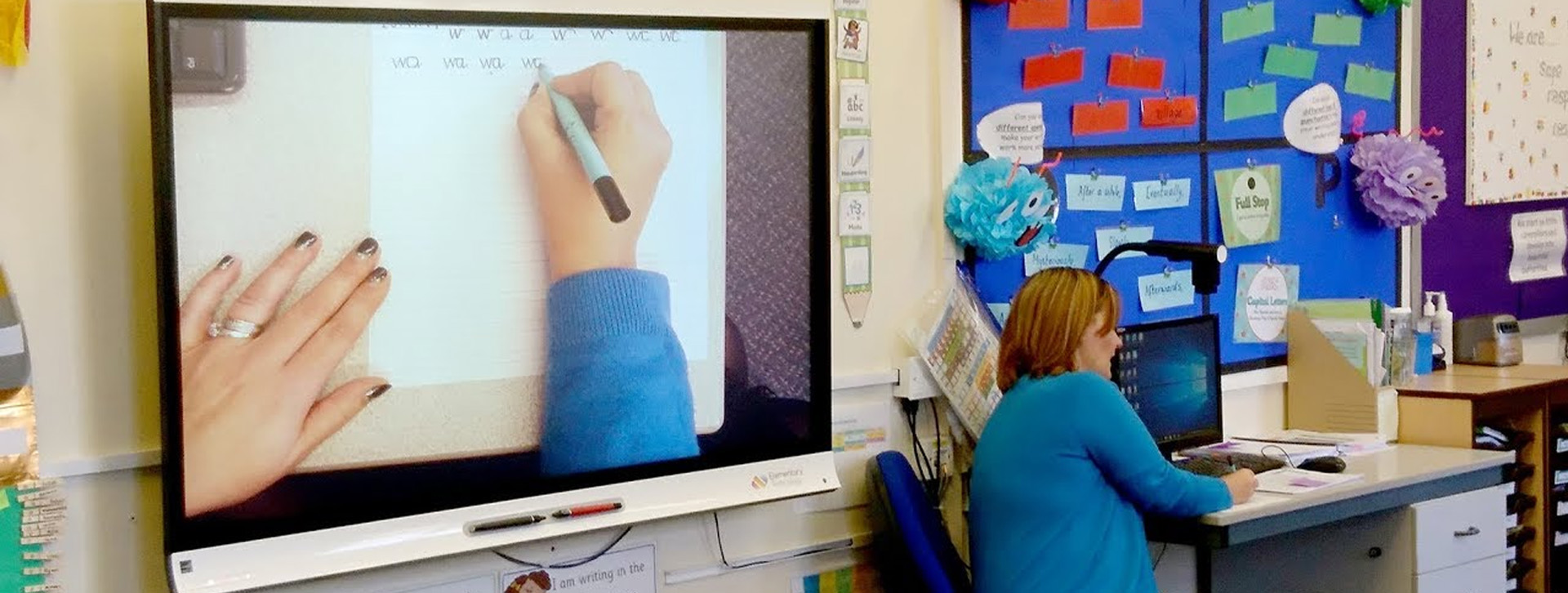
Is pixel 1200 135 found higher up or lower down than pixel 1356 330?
higher up

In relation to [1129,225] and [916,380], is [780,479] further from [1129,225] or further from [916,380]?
[1129,225]

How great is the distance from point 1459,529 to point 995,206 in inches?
51.6

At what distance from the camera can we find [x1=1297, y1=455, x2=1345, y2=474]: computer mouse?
3.59 metres

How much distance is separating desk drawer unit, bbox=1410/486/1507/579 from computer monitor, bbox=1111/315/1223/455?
48cm

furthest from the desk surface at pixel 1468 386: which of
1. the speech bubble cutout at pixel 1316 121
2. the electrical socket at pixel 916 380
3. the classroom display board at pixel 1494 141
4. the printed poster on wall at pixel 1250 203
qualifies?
the electrical socket at pixel 916 380

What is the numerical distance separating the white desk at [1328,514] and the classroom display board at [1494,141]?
3.11 feet

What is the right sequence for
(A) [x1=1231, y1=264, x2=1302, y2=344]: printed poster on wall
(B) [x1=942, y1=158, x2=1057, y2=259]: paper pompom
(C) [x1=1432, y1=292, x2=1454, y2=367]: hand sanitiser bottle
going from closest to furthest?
(B) [x1=942, y1=158, x2=1057, y2=259]: paper pompom → (A) [x1=1231, y1=264, x2=1302, y2=344]: printed poster on wall → (C) [x1=1432, y1=292, x2=1454, y2=367]: hand sanitiser bottle

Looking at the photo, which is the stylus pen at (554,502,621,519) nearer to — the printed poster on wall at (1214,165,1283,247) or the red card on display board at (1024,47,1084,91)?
the red card on display board at (1024,47,1084,91)

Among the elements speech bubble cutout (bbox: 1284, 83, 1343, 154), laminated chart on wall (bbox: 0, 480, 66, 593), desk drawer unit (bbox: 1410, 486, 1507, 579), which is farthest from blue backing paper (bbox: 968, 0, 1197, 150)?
laminated chart on wall (bbox: 0, 480, 66, 593)

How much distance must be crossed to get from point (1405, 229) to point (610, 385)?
2.56 m

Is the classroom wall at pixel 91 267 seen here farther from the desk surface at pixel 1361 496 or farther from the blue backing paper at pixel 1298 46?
the blue backing paper at pixel 1298 46

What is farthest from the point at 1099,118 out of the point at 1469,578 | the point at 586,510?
the point at 586,510

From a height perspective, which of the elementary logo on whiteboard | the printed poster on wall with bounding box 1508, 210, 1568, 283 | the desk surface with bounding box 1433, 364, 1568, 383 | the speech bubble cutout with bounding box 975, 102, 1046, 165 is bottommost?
the elementary logo on whiteboard

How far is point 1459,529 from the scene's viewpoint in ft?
12.2
